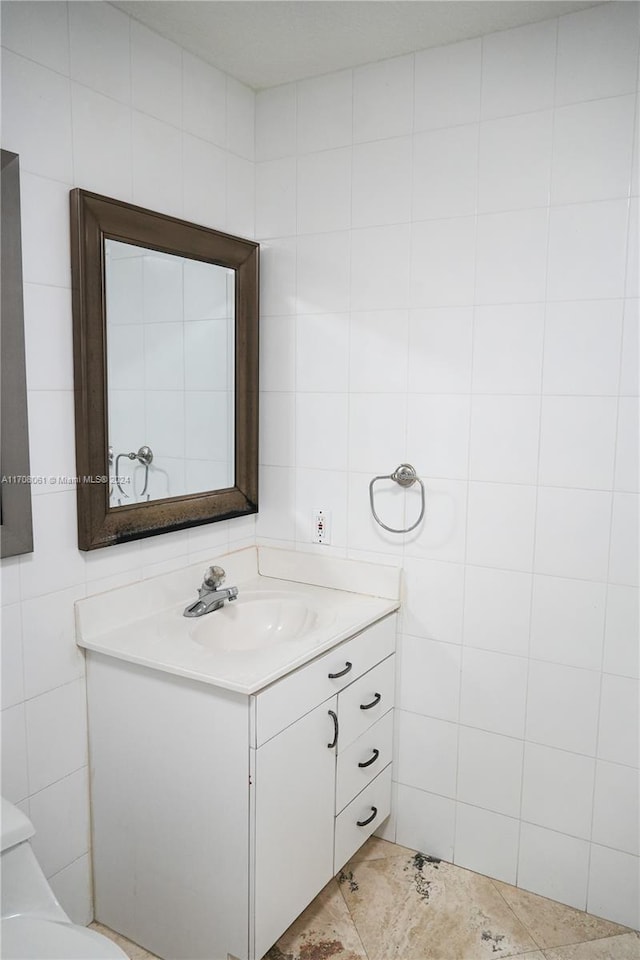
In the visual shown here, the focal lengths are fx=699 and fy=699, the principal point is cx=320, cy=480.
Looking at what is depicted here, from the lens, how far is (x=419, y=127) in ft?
6.90

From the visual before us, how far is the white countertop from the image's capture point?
172cm

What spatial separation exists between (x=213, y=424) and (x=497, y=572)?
1017mm

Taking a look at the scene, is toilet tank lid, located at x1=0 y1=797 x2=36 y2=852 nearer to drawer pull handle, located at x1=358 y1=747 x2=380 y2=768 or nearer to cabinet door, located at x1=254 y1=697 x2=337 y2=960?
cabinet door, located at x1=254 y1=697 x2=337 y2=960

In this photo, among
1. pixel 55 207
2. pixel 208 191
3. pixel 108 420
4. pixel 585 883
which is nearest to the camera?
pixel 55 207

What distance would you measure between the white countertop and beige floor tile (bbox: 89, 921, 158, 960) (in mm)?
810

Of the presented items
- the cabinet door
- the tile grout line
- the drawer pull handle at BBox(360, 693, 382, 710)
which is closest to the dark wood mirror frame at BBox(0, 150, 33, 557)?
the cabinet door

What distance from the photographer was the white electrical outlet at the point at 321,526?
2389mm

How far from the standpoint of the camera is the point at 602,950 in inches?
75.2

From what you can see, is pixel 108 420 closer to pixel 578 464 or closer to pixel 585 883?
pixel 578 464

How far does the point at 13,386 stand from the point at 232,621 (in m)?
0.96

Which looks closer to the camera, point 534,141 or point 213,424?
point 534,141

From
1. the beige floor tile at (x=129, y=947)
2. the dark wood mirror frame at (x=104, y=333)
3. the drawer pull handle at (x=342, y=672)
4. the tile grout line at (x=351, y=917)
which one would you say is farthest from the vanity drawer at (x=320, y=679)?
the beige floor tile at (x=129, y=947)

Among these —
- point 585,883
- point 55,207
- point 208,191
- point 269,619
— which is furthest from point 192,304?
point 585,883

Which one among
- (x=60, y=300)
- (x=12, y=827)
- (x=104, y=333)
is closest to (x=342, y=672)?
(x=12, y=827)
